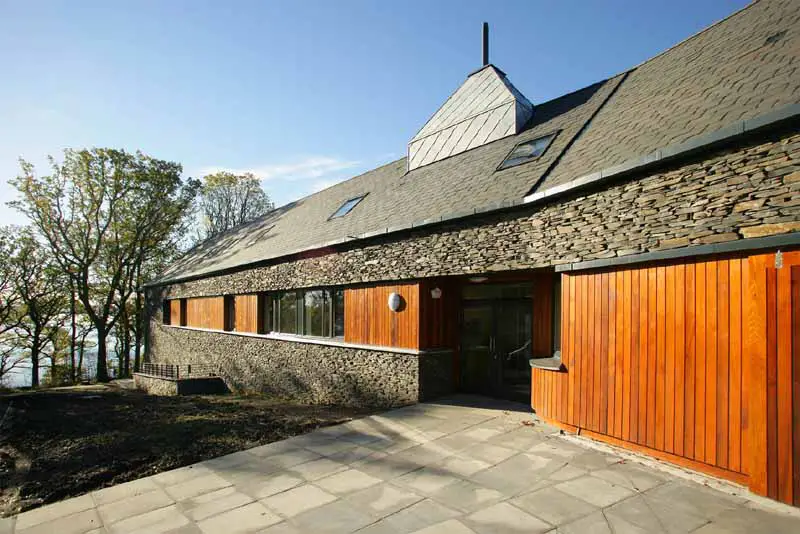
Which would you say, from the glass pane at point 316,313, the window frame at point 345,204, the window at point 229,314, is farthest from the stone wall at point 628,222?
the window at point 229,314

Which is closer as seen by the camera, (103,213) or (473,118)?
(473,118)

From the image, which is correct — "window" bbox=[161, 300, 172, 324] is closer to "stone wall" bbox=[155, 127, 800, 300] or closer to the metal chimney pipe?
"stone wall" bbox=[155, 127, 800, 300]

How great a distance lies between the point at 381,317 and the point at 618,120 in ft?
20.5

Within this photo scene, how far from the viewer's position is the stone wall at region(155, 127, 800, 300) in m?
4.50

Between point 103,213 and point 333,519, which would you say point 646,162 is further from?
point 103,213

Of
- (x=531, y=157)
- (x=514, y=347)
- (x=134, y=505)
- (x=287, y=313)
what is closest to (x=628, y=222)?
(x=531, y=157)

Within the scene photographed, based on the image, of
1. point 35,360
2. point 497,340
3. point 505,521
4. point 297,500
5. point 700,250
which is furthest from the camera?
point 35,360

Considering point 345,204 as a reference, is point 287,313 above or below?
below

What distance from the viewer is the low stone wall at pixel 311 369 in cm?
1007

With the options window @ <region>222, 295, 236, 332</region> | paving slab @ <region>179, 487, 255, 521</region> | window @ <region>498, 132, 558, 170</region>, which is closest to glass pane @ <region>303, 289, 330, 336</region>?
window @ <region>222, 295, 236, 332</region>

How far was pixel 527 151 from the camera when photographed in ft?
32.2

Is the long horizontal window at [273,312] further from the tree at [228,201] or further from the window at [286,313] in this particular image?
the tree at [228,201]

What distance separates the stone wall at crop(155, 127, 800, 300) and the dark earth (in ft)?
12.3

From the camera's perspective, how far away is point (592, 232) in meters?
6.46
